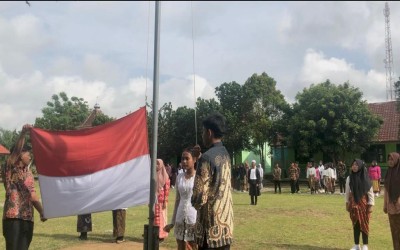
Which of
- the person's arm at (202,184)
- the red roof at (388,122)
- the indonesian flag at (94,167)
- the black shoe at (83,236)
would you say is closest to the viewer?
the person's arm at (202,184)

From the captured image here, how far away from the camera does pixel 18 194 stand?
5945 millimetres

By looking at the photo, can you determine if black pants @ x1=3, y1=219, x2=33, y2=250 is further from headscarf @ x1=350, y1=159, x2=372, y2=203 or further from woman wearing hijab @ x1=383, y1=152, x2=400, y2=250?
headscarf @ x1=350, y1=159, x2=372, y2=203

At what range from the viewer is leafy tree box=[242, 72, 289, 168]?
39438 millimetres

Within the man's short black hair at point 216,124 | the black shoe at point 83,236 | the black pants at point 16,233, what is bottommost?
the black shoe at point 83,236

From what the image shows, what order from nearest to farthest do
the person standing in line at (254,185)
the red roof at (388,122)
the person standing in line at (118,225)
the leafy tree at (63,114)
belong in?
the person standing in line at (118,225)
the person standing in line at (254,185)
the red roof at (388,122)
the leafy tree at (63,114)

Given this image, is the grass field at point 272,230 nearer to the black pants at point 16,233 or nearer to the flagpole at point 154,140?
the black pants at point 16,233

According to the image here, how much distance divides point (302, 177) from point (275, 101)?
7138 millimetres

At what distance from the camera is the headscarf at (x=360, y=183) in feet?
29.6

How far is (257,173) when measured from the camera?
20078mm

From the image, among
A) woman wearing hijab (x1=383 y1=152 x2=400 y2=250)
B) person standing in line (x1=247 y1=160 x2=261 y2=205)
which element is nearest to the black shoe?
woman wearing hijab (x1=383 y1=152 x2=400 y2=250)

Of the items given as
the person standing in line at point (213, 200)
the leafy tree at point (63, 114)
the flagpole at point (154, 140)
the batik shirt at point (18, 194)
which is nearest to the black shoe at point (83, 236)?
the batik shirt at point (18, 194)

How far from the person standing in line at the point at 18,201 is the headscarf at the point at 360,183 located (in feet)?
19.3

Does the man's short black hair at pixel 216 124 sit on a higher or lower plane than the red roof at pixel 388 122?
lower

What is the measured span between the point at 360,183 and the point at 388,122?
33.6m
